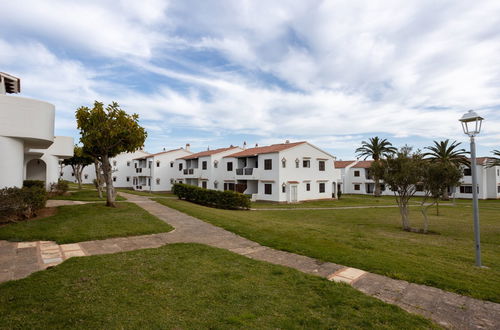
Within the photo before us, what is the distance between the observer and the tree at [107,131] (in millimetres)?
15719

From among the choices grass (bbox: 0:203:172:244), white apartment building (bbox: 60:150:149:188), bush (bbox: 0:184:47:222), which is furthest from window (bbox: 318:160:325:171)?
white apartment building (bbox: 60:150:149:188)

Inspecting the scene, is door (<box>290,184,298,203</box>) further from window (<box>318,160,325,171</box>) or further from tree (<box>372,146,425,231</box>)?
tree (<box>372,146,425,231</box>)

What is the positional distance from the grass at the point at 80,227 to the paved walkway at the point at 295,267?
54 cm

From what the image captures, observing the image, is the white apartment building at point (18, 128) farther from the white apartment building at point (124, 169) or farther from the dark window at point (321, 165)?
the white apartment building at point (124, 169)

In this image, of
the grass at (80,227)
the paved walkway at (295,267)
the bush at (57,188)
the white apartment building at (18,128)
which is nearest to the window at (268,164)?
the grass at (80,227)

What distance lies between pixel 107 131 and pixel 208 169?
25740mm

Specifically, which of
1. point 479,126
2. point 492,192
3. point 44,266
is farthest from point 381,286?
point 492,192

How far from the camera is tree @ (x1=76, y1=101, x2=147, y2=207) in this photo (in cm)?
1572

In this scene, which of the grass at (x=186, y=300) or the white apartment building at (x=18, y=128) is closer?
the grass at (x=186, y=300)

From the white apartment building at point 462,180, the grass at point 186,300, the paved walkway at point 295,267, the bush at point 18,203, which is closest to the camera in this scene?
the grass at point 186,300

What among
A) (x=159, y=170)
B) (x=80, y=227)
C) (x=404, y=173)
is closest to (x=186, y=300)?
(x=80, y=227)

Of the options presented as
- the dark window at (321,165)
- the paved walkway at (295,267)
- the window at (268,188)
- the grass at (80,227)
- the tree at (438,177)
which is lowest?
the paved walkway at (295,267)

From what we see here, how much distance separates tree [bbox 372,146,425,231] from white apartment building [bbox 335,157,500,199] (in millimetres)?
19221

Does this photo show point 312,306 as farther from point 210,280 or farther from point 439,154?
point 439,154
